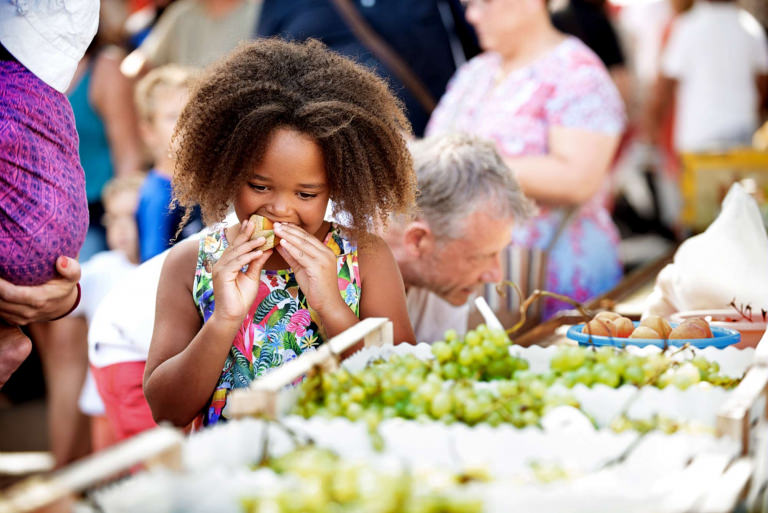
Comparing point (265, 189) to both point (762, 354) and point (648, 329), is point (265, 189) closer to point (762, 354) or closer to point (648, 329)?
point (648, 329)

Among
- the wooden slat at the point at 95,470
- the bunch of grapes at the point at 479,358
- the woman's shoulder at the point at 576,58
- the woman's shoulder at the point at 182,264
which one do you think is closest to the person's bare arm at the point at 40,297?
the woman's shoulder at the point at 182,264

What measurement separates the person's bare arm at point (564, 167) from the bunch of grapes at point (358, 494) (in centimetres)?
226

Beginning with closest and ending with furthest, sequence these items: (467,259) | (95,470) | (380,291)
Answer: (95,470) < (380,291) < (467,259)

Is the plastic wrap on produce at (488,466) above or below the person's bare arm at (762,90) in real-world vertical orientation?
above

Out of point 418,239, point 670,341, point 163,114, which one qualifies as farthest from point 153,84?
point 670,341

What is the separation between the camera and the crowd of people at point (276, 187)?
1915 millimetres

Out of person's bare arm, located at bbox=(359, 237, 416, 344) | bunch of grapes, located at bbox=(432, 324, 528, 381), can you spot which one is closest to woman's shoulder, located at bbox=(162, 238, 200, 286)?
person's bare arm, located at bbox=(359, 237, 416, 344)

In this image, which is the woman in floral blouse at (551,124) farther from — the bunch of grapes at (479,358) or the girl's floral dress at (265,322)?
the bunch of grapes at (479,358)

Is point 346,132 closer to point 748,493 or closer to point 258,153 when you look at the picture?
point 258,153

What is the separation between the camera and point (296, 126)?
6.31 ft

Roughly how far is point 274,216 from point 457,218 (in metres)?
0.82

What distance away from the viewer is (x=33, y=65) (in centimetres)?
195

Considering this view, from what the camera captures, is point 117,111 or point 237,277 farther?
point 117,111

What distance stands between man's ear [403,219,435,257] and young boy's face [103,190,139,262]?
181 cm
